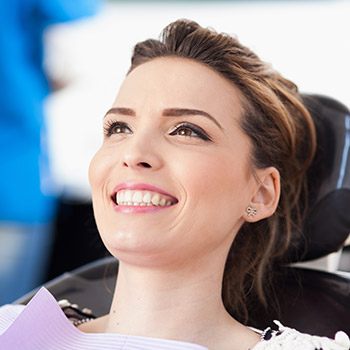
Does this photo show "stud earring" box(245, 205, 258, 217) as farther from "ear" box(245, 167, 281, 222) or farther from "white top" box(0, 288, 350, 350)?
"white top" box(0, 288, 350, 350)

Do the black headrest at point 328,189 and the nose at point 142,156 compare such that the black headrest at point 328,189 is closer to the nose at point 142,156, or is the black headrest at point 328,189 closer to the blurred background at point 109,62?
the nose at point 142,156

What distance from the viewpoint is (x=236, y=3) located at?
141 inches

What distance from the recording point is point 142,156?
138 centimetres

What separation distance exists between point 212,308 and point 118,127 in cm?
35

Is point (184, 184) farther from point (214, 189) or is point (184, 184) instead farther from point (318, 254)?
point (318, 254)

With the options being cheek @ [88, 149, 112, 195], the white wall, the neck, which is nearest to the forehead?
cheek @ [88, 149, 112, 195]

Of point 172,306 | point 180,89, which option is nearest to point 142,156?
point 180,89

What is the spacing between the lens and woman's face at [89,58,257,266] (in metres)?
1.38

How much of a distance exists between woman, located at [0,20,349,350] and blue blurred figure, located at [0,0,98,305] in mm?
922

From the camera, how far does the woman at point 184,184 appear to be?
138cm

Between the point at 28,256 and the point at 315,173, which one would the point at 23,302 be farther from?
the point at 28,256

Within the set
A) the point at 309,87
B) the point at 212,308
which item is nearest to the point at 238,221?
the point at 212,308

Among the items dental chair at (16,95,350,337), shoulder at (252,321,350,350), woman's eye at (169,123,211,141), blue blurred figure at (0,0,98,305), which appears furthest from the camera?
blue blurred figure at (0,0,98,305)

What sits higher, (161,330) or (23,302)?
(161,330)
